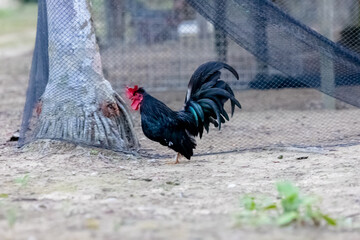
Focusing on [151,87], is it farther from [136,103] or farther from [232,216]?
[232,216]

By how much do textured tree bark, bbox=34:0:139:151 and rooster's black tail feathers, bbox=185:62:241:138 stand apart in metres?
0.86

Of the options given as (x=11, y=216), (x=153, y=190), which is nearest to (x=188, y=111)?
(x=153, y=190)

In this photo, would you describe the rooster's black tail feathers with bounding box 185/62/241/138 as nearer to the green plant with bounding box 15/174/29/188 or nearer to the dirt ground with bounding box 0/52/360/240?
the dirt ground with bounding box 0/52/360/240

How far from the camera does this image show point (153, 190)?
4914 millimetres

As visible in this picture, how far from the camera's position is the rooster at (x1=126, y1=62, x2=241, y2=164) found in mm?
6137

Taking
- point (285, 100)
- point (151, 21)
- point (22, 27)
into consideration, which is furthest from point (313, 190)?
point (22, 27)

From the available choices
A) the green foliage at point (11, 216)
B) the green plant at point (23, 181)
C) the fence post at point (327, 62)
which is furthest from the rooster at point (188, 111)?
the green foliage at point (11, 216)

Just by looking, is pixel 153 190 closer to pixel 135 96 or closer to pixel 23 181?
pixel 23 181

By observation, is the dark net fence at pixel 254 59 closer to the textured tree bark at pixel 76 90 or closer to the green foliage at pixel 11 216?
the textured tree bark at pixel 76 90

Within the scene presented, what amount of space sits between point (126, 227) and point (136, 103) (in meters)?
2.82

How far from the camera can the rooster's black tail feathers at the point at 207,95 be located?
6.27 metres

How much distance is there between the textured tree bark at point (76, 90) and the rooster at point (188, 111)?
0.35 m

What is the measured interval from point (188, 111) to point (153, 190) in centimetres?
162

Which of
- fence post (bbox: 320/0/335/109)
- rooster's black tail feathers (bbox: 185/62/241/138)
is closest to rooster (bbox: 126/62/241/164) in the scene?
rooster's black tail feathers (bbox: 185/62/241/138)
